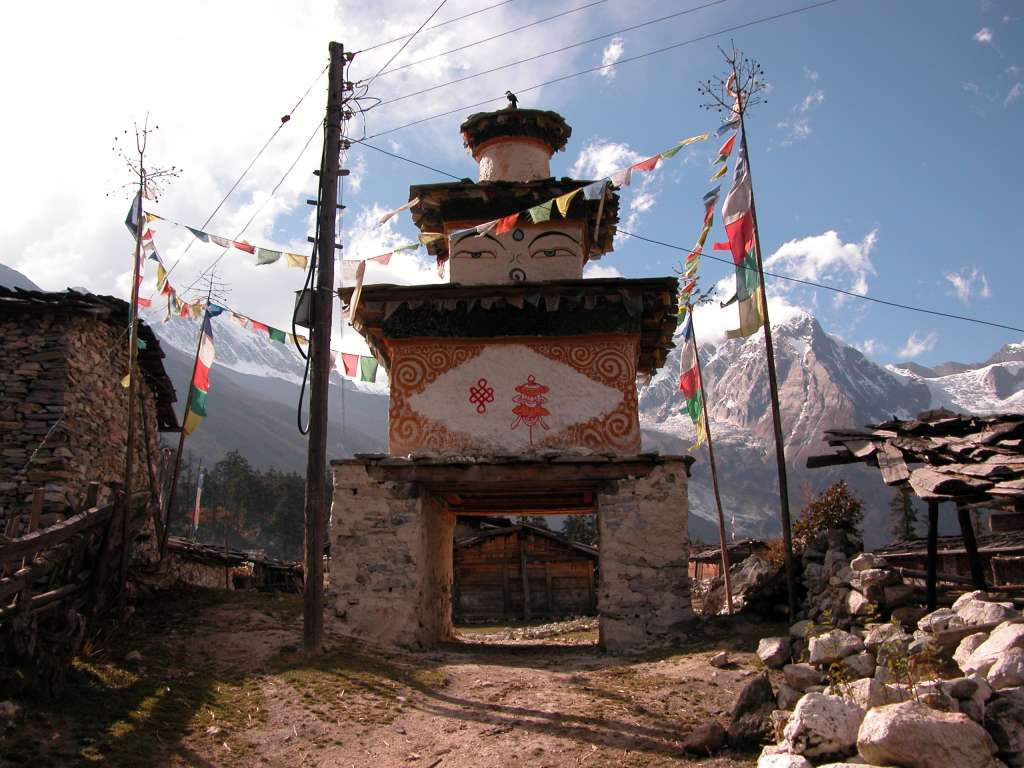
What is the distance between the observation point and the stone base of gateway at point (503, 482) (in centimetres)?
1309

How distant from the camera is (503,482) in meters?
14.3

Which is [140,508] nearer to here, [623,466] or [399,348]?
[399,348]

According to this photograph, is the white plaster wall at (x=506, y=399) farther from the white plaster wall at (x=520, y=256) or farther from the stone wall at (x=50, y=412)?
the stone wall at (x=50, y=412)

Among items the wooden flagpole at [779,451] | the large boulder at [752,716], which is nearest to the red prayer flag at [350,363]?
the wooden flagpole at [779,451]

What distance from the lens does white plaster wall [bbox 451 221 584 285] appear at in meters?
16.1

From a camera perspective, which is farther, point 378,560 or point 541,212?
point 378,560

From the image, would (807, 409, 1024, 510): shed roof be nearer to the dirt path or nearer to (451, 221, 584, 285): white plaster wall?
the dirt path

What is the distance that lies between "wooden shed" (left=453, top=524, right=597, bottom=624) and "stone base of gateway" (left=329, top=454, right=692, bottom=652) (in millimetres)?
17009

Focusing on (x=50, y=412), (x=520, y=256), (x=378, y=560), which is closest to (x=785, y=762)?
(x=378, y=560)

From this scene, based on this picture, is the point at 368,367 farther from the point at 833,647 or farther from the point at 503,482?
the point at 833,647

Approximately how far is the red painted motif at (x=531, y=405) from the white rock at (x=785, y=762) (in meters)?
8.60

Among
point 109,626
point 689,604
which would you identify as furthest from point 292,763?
point 689,604

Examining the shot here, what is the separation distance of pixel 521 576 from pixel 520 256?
17.9m

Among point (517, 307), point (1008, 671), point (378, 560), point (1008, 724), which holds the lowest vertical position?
point (1008, 724)
